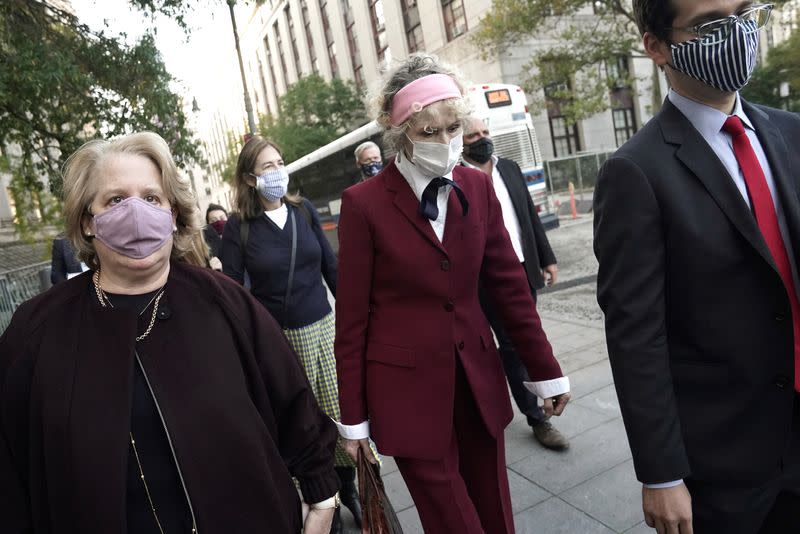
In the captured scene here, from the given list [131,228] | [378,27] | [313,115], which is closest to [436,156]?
[131,228]

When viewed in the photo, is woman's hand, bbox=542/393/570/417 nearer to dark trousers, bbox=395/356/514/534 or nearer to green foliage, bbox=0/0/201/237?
dark trousers, bbox=395/356/514/534

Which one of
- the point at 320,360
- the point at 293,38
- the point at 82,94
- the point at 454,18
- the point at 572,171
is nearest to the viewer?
the point at 320,360

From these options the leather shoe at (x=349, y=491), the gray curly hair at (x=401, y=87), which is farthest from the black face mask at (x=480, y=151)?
the leather shoe at (x=349, y=491)

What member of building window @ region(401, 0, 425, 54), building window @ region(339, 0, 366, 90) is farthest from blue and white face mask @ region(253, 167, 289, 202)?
building window @ region(339, 0, 366, 90)

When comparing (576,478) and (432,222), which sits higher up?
(432,222)

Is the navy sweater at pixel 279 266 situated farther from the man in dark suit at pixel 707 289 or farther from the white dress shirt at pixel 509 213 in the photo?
the man in dark suit at pixel 707 289

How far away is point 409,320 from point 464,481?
2.25 ft

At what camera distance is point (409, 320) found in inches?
89.7

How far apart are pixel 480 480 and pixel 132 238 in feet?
4.99

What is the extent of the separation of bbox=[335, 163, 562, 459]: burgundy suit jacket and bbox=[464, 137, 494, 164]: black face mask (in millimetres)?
1948

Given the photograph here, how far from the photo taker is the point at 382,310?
2.33 meters

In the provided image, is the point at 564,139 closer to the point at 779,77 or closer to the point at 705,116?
the point at 779,77

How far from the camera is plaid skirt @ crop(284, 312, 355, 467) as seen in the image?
11.4 feet

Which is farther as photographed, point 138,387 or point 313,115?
point 313,115
